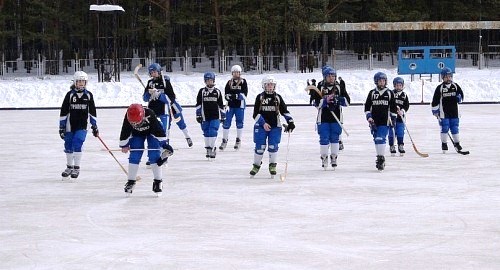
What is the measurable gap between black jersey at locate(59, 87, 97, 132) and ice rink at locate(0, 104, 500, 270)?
0.94 metres

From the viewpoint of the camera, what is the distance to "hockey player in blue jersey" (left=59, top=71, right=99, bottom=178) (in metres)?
14.9

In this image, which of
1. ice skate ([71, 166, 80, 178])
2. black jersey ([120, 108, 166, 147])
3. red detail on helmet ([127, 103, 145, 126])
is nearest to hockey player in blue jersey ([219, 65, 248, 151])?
ice skate ([71, 166, 80, 178])

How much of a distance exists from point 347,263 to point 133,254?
84.2 inches

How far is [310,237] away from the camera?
9.88 m

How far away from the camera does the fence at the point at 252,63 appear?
52188 mm

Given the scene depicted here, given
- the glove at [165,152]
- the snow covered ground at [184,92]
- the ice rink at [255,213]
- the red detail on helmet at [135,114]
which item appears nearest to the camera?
the ice rink at [255,213]

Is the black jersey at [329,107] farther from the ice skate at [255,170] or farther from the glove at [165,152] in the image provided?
the glove at [165,152]

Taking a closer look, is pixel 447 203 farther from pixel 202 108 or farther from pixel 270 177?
pixel 202 108

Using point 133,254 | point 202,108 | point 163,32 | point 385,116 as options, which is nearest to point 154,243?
point 133,254

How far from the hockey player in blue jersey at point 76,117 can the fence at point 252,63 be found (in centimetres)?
3535

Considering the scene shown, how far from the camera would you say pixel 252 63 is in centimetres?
5288

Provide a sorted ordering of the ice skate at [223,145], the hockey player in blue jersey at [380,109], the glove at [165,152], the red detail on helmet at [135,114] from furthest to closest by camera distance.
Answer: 1. the ice skate at [223,145]
2. the hockey player in blue jersey at [380,109]
3. the glove at [165,152]
4. the red detail on helmet at [135,114]

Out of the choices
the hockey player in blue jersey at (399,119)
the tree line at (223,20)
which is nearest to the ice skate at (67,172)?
the hockey player in blue jersey at (399,119)

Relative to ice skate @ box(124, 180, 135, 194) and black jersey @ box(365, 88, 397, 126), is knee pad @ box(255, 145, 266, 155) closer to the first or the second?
black jersey @ box(365, 88, 397, 126)
